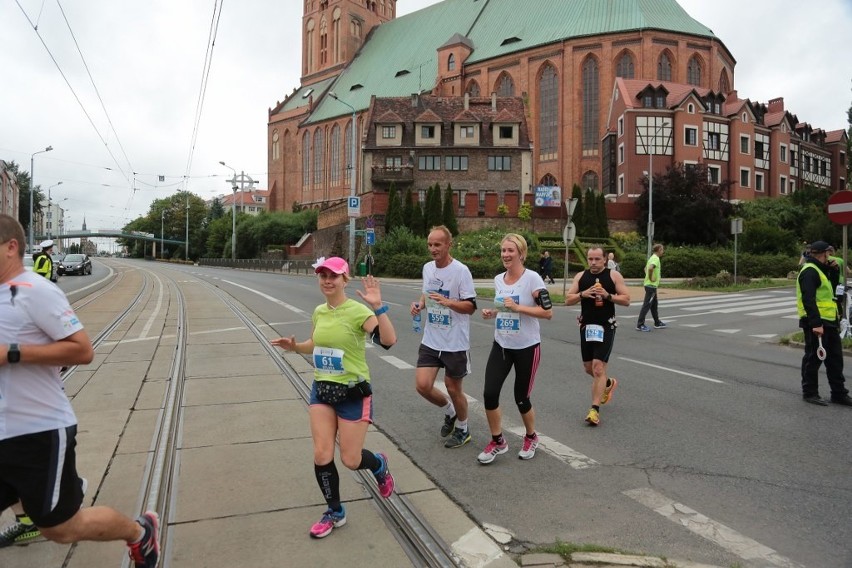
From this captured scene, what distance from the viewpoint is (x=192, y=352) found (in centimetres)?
990

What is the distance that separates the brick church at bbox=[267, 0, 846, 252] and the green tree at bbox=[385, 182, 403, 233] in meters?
1.58

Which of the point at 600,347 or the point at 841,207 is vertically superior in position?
the point at 841,207

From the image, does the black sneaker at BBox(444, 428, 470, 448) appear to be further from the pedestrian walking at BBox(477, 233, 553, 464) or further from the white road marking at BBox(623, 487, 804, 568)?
the white road marking at BBox(623, 487, 804, 568)

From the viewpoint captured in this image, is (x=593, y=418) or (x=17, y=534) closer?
(x=17, y=534)

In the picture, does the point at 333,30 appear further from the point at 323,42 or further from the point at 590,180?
the point at 590,180

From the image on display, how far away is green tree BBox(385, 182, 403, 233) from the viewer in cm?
4591

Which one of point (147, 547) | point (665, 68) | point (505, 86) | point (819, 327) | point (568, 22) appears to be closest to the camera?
point (147, 547)

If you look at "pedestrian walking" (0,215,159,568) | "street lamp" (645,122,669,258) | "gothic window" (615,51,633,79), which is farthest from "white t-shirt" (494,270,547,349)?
"gothic window" (615,51,633,79)

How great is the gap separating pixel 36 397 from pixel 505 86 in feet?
223

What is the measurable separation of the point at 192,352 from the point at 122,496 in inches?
240

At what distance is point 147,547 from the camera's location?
118 inches

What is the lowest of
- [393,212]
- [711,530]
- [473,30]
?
[711,530]

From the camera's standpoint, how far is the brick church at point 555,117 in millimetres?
53312

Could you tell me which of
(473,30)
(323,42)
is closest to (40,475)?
(473,30)
